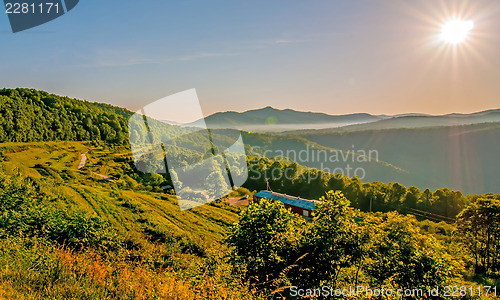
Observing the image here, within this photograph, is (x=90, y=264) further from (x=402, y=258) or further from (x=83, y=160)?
(x=83, y=160)

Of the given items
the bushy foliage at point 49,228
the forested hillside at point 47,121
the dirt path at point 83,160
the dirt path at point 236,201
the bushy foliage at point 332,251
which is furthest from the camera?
the forested hillside at point 47,121

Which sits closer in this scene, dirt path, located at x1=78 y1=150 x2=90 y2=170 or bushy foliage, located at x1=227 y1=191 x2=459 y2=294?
bushy foliage, located at x1=227 y1=191 x2=459 y2=294

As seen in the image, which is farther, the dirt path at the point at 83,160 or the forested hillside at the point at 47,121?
the forested hillside at the point at 47,121

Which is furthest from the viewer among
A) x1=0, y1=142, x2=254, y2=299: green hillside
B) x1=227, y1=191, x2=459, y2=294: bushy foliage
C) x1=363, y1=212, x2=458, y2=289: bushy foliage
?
x1=363, y1=212, x2=458, y2=289: bushy foliage

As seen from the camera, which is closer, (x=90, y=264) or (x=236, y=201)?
(x=90, y=264)

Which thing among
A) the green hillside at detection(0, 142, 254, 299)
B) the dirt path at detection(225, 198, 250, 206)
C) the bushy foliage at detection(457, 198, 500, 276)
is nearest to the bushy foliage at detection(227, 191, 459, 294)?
the green hillside at detection(0, 142, 254, 299)

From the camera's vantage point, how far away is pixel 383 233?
9398mm

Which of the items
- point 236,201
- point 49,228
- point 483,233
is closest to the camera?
point 49,228

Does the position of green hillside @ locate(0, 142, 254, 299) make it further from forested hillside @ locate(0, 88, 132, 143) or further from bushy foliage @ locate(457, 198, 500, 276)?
forested hillside @ locate(0, 88, 132, 143)

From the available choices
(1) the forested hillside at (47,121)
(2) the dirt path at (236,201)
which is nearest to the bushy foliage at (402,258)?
(2) the dirt path at (236,201)

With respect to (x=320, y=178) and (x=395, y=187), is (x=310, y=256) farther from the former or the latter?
(x=320, y=178)

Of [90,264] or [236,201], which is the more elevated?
[90,264]

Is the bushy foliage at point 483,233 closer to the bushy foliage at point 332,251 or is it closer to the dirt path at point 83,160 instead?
the bushy foliage at point 332,251

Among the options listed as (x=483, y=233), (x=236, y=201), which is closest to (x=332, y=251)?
(x=483, y=233)
